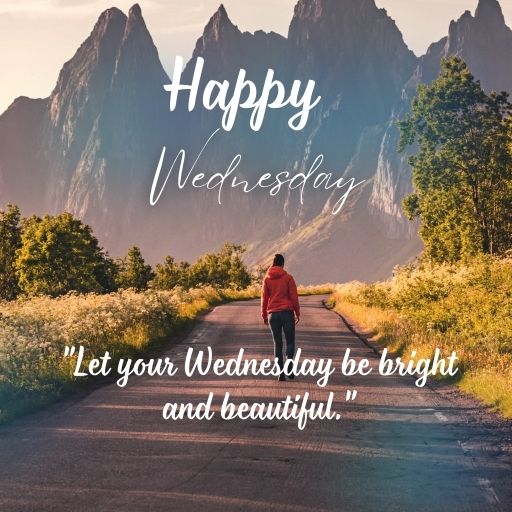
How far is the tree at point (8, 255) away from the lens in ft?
248

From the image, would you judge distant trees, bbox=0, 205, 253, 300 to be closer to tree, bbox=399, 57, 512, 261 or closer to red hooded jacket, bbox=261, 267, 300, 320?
tree, bbox=399, 57, 512, 261

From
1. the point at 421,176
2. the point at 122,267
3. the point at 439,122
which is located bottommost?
the point at 122,267

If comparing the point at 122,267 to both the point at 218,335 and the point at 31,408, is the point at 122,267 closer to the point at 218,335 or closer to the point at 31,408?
the point at 218,335

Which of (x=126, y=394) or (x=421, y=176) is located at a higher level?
(x=421, y=176)

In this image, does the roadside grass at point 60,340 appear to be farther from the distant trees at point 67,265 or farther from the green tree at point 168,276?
the green tree at point 168,276

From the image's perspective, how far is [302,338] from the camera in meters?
24.0

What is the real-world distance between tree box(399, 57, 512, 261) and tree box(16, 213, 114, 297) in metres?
31.3

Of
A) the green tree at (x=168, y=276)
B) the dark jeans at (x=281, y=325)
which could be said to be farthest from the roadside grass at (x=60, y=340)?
the green tree at (x=168, y=276)

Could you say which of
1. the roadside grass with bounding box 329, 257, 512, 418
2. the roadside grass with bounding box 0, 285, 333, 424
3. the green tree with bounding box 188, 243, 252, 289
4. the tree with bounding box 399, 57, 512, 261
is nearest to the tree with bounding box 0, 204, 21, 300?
the green tree with bounding box 188, 243, 252, 289

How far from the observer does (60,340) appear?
53.5 feet

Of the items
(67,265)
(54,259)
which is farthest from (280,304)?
(67,265)

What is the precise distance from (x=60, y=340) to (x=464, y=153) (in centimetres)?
3953

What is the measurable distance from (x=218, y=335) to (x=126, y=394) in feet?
40.9

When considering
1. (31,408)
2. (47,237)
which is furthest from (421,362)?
(47,237)
